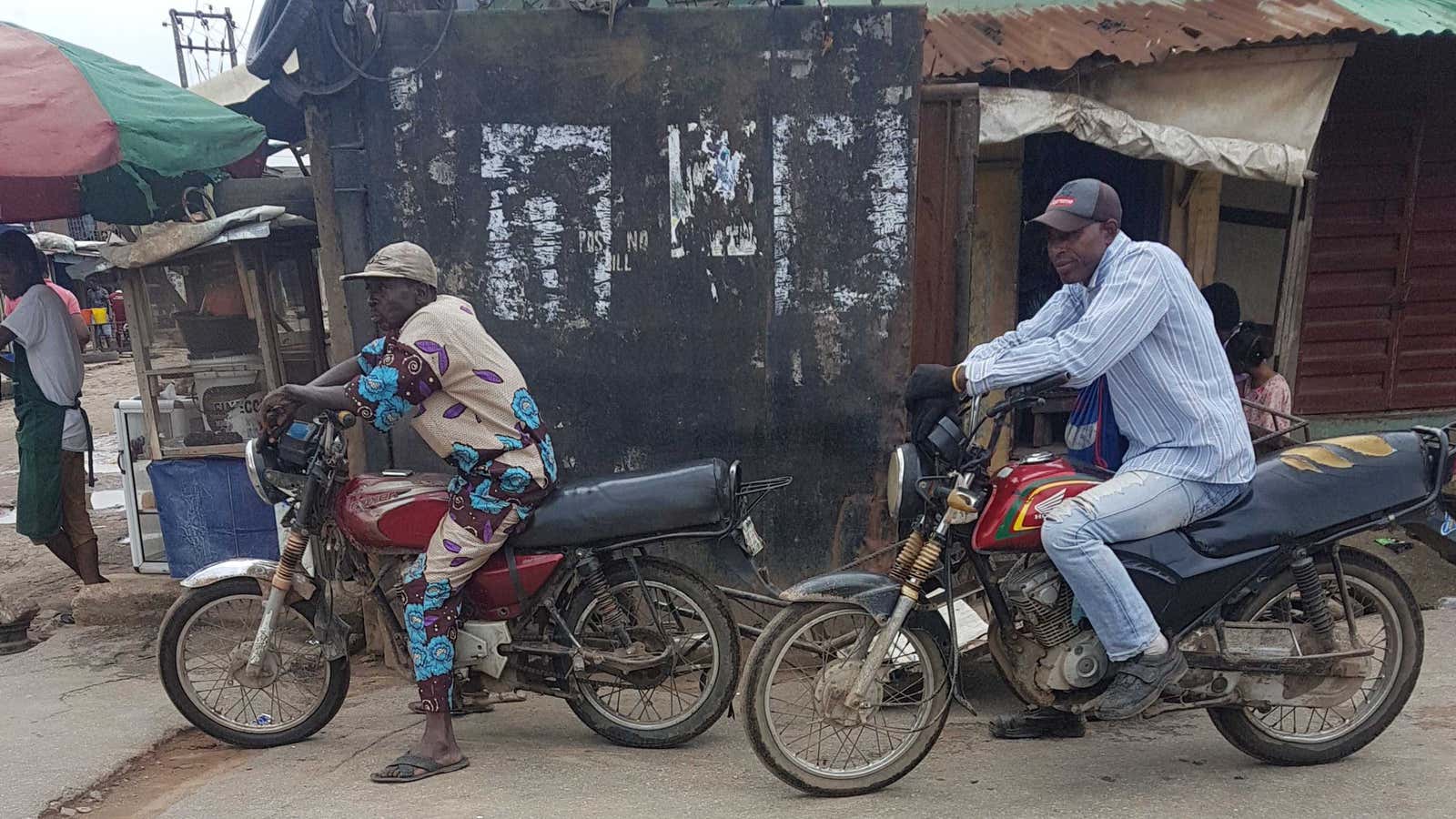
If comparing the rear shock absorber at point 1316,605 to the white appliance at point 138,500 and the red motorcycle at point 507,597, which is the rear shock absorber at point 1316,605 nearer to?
the red motorcycle at point 507,597

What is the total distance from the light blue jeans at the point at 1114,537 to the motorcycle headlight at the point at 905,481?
0.41 metres

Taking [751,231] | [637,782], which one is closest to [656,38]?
[751,231]

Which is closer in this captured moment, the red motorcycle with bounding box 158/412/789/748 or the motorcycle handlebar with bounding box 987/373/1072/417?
the motorcycle handlebar with bounding box 987/373/1072/417

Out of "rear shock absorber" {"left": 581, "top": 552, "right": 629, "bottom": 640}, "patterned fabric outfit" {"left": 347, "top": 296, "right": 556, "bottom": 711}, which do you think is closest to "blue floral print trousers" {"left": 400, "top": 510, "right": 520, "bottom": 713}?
"patterned fabric outfit" {"left": 347, "top": 296, "right": 556, "bottom": 711}

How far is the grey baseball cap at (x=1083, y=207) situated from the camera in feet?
10.7

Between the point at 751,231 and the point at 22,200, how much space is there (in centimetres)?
403

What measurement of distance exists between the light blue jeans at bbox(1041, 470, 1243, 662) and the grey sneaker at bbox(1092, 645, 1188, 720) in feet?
0.24

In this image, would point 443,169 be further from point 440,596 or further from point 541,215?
point 440,596

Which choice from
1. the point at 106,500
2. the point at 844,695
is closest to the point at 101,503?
the point at 106,500

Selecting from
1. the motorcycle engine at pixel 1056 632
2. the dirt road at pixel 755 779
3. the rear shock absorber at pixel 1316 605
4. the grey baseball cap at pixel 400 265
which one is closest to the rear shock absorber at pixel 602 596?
the dirt road at pixel 755 779

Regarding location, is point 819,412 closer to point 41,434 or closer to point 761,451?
point 761,451

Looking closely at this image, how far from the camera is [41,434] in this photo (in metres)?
5.68

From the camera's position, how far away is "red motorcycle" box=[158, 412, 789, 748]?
3750 millimetres

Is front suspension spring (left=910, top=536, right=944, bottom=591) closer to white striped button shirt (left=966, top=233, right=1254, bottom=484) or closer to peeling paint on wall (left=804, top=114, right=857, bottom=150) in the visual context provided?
white striped button shirt (left=966, top=233, right=1254, bottom=484)
